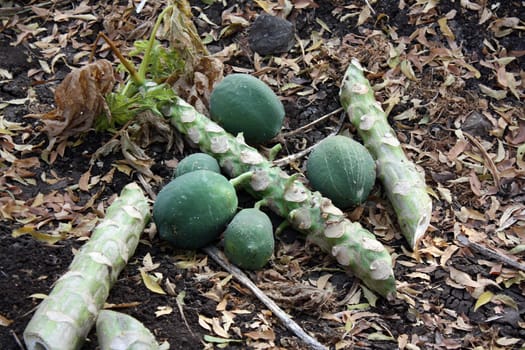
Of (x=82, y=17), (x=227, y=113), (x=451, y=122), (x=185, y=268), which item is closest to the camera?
(x=185, y=268)

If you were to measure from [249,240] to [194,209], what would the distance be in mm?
260

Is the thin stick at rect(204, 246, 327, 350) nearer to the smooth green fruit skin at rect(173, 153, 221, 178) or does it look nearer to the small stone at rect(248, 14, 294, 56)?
the smooth green fruit skin at rect(173, 153, 221, 178)

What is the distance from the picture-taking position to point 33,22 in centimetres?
449

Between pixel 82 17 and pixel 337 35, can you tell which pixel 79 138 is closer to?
pixel 82 17

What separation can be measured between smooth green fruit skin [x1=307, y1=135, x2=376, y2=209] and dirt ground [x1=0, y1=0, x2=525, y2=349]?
128 mm

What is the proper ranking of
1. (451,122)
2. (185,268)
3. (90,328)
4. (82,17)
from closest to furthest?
1. (90,328)
2. (185,268)
3. (451,122)
4. (82,17)

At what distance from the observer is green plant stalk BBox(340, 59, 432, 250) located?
3.28 meters

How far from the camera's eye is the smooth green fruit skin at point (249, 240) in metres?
2.98

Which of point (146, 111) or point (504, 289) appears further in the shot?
point (146, 111)

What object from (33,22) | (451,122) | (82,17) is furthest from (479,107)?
(33,22)

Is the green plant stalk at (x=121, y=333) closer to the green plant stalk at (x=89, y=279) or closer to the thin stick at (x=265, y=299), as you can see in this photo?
the green plant stalk at (x=89, y=279)

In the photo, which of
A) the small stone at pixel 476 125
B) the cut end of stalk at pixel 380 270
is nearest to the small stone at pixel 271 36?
the small stone at pixel 476 125

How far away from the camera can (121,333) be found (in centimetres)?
250

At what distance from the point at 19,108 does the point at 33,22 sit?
814 mm
